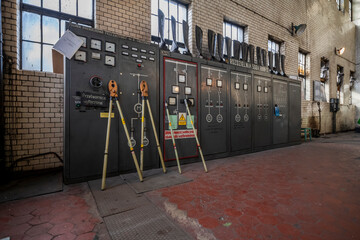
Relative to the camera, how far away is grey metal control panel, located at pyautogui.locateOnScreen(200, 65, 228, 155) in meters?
3.55

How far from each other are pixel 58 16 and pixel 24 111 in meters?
1.69

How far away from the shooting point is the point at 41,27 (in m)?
2.88

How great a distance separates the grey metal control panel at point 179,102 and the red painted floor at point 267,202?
0.42 meters

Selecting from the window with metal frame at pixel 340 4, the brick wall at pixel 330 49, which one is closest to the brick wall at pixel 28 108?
the brick wall at pixel 330 49

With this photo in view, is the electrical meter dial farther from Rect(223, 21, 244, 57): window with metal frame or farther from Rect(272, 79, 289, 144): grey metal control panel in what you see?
Rect(272, 79, 289, 144): grey metal control panel

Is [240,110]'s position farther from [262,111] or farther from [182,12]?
[182,12]

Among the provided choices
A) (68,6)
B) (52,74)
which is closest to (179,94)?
(52,74)

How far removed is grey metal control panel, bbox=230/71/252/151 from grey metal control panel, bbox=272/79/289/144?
1.10 m

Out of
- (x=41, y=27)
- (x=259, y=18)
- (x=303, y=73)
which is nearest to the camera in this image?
(x=41, y=27)

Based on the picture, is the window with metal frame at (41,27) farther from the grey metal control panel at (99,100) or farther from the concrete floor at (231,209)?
the concrete floor at (231,209)

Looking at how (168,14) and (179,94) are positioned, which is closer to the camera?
(179,94)

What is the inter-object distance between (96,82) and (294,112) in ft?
18.5

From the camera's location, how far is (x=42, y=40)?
288 centimetres

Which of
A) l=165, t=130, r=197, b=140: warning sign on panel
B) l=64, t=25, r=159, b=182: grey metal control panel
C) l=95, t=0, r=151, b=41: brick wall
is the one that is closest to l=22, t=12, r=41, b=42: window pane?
l=95, t=0, r=151, b=41: brick wall
